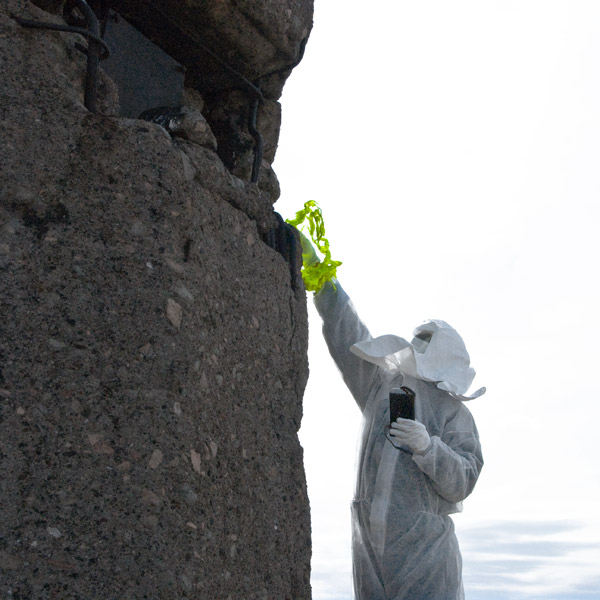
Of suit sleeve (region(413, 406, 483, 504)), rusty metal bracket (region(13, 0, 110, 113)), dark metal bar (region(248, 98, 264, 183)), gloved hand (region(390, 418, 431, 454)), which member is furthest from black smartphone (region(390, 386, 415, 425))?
rusty metal bracket (region(13, 0, 110, 113))

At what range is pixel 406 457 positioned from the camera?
3363 millimetres

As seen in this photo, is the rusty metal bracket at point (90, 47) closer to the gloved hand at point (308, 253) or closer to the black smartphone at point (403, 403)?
the gloved hand at point (308, 253)

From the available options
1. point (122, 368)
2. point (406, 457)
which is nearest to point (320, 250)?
point (406, 457)

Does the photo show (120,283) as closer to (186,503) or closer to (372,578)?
(186,503)

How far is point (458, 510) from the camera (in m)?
3.53

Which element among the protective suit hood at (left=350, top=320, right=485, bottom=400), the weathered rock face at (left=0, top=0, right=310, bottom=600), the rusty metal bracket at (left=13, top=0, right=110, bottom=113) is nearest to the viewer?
the weathered rock face at (left=0, top=0, right=310, bottom=600)

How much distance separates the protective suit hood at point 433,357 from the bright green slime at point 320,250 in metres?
0.38

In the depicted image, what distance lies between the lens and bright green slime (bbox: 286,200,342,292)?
2.93 m

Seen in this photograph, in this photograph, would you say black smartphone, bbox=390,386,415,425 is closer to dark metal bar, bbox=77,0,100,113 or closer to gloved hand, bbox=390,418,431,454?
gloved hand, bbox=390,418,431,454

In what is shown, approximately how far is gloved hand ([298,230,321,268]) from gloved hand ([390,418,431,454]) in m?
0.72

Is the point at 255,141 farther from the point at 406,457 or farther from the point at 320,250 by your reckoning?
the point at 406,457

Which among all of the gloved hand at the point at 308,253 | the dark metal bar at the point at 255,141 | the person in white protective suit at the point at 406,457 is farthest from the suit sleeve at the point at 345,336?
the dark metal bar at the point at 255,141

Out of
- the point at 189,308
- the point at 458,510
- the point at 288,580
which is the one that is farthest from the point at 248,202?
the point at 458,510

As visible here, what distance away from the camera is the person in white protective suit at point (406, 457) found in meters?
3.23
